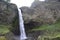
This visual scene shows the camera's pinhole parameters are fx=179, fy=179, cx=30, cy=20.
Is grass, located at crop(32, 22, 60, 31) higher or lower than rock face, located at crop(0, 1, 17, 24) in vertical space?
lower

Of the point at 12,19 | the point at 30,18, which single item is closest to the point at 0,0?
the point at 12,19

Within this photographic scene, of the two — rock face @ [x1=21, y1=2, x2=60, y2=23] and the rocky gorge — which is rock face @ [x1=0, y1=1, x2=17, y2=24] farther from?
rock face @ [x1=21, y1=2, x2=60, y2=23]

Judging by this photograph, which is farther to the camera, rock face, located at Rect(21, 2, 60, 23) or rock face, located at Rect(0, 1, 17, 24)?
rock face, located at Rect(0, 1, 17, 24)

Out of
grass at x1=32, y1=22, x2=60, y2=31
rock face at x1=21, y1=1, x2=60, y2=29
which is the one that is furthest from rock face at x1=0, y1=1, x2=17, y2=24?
grass at x1=32, y1=22, x2=60, y2=31

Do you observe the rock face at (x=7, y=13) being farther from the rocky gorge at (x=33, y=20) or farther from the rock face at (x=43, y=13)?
the rock face at (x=43, y=13)

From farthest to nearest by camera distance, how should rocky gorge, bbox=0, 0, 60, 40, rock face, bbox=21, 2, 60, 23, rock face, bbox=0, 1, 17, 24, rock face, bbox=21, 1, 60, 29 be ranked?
1. rock face, bbox=0, 1, 17, 24
2. rock face, bbox=21, 2, 60, 23
3. rock face, bbox=21, 1, 60, 29
4. rocky gorge, bbox=0, 0, 60, 40

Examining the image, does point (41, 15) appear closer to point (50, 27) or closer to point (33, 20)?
point (33, 20)

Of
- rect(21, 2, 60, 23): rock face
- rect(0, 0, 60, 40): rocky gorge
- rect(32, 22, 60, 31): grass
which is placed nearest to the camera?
rect(0, 0, 60, 40): rocky gorge

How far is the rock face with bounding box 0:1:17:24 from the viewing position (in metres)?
30.0

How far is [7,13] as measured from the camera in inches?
1221

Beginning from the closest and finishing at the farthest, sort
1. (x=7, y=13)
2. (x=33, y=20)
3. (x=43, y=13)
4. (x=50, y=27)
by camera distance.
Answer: (x=50, y=27)
(x=33, y=20)
(x=7, y=13)
(x=43, y=13)

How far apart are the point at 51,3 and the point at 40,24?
28.2 feet

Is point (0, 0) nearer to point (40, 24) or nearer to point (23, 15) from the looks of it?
point (23, 15)

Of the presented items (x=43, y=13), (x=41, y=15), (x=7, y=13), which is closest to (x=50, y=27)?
(x=41, y=15)
